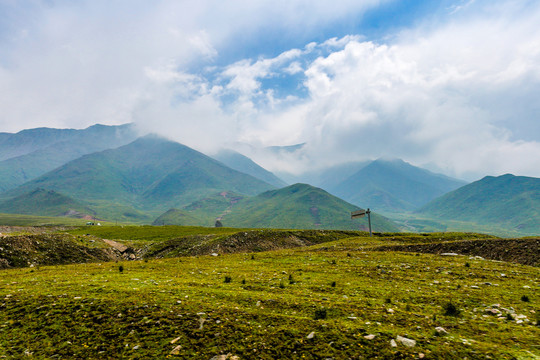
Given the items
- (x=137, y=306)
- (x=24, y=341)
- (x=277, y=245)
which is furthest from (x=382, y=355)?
(x=277, y=245)

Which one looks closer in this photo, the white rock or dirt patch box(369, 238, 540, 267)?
the white rock

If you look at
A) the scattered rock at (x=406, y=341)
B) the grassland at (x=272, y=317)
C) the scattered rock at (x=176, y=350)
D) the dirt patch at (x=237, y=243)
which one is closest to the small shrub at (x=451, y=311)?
the grassland at (x=272, y=317)

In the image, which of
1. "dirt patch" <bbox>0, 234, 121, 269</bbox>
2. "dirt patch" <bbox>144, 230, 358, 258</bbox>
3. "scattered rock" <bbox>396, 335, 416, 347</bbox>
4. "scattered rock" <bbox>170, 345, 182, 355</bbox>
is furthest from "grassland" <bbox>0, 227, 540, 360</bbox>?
"dirt patch" <bbox>144, 230, 358, 258</bbox>

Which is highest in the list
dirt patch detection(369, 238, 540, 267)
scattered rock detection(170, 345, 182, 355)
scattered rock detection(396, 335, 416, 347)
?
scattered rock detection(396, 335, 416, 347)

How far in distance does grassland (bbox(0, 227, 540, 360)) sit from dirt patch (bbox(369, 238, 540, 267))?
1251 cm

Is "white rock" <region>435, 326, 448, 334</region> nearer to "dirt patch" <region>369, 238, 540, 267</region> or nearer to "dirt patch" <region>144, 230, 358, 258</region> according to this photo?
"dirt patch" <region>369, 238, 540, 267</region>

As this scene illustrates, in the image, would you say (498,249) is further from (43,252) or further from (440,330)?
(43,252)

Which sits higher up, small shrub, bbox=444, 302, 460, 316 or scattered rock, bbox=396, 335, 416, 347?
scattered rock, bbox=396, 335, 416, 347

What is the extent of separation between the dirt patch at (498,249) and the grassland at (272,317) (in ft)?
41.0

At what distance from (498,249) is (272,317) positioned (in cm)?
3440

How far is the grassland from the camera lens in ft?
29.8

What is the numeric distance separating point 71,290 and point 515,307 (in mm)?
23316

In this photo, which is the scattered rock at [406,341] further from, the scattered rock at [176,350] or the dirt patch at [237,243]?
the dirt patch at [237,243]

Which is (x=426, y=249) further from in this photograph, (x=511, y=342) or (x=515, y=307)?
(x=511, y=342)
